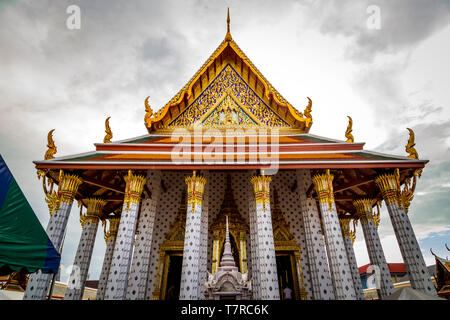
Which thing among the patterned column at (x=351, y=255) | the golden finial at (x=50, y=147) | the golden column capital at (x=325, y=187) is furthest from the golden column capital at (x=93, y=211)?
the patterned column at (x=351, y=255)

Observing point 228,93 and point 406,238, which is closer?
point 406,238

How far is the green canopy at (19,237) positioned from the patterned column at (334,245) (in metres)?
7.34

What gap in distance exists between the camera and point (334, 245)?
7.51 m

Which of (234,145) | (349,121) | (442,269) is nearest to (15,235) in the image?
(234,145)

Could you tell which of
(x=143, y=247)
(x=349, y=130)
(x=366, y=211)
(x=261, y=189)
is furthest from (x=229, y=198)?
(x=366, y=211)

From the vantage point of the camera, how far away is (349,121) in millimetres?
9672

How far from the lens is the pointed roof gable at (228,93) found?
33.5ft

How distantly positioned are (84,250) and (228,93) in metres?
9.44

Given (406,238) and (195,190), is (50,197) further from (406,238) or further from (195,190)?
(406,238)

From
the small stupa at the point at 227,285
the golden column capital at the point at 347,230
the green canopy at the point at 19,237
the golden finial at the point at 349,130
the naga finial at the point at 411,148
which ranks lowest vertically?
the small stupa at the point at 227,285

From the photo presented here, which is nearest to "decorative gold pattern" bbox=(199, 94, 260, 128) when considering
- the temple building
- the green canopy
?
the temple building

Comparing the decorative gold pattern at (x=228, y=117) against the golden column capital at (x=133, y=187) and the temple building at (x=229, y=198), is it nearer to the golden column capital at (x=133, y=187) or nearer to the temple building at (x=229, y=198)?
the temple building at (x=229, y=198)
